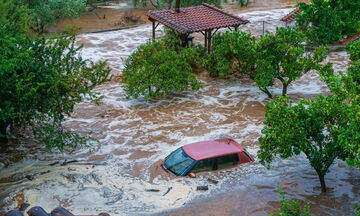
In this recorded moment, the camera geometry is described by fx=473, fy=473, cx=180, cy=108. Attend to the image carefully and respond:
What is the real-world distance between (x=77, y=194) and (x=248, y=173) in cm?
511

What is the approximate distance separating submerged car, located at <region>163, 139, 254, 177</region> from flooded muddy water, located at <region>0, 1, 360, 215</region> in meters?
0.28

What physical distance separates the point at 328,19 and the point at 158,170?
1993cm

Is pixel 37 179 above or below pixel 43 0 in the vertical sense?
below

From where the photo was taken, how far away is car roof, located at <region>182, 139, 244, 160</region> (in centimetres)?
1353

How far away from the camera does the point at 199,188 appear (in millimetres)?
13328

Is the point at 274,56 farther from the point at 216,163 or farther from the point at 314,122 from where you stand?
the point at 314,122

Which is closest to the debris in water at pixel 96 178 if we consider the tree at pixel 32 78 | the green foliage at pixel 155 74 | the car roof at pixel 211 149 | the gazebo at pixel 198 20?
the tree at pixel 32 78

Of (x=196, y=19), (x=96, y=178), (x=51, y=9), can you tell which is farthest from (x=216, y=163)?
(x=51, y=9)

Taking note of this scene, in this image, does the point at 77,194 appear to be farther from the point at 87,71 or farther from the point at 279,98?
the point at 279,98

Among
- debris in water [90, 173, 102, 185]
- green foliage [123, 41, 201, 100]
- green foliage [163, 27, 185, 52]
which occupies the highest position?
green foliage [163, 27, 185, 52]

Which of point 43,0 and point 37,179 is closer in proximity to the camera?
point 37,179

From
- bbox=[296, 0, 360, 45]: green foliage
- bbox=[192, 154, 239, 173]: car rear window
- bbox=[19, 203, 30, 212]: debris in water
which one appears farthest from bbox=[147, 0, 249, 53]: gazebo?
bbox=[19, 203, 30, 212]: debris in water

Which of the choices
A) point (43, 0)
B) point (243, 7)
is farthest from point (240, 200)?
point (243, 7)

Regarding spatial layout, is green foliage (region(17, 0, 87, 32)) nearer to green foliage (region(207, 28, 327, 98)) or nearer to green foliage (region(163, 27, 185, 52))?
green foliage (region(163, 27, 185, 52))
